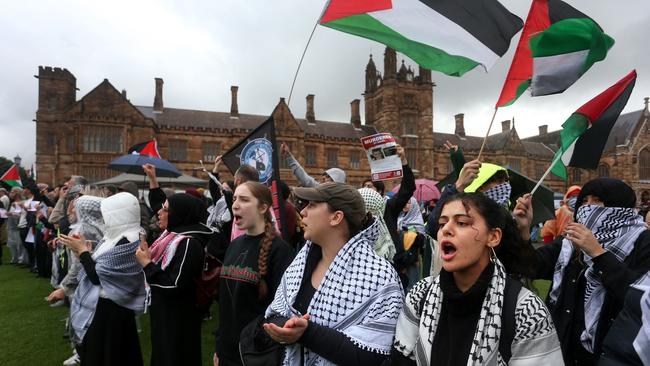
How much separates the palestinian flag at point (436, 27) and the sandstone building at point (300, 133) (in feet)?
66.7

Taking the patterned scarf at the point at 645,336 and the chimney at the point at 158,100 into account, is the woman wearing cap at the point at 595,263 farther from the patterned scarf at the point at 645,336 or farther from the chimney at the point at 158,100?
the chimney at the point at 158,100

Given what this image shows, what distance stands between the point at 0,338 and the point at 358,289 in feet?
20.8

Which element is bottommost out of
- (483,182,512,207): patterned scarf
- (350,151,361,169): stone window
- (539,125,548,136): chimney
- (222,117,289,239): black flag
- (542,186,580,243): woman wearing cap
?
(542,186,580,243): woman wearing cap

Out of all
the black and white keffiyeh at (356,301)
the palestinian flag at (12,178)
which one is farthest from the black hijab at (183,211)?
the palestinian flag at (12,178)

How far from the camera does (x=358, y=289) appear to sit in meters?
2.01

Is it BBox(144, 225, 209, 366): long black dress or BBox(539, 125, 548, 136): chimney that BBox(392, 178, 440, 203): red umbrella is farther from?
BBox(539, 125, 548, 136): chimney

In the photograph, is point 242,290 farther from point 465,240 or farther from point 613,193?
point 613,193

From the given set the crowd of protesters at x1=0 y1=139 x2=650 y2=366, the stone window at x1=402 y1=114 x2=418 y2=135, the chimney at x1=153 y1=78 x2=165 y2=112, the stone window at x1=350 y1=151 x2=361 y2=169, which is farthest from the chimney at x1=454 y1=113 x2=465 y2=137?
the crowd of protesters at x1=0 y1=139 x2=650 y2=366

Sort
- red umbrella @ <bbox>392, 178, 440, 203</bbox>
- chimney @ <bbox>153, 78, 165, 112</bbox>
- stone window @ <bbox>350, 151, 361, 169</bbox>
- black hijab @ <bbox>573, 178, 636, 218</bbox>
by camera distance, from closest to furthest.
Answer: black hijab @ <bbox>573, 178, 636, 218</bbox>
red umbrella @ <bbox>392, 178, 440, 203</bbox>
chimney @ <bbox>153, 78, 165, 112</bbox>
stone window @ <bbox>350, 151, 361, 169</bbox>

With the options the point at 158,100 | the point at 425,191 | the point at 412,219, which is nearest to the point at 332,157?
the point at 158,100

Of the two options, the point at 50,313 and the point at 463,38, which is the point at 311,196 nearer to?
the point at 463,38

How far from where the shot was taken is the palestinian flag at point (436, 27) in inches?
129

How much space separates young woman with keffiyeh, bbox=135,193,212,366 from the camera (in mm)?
3119

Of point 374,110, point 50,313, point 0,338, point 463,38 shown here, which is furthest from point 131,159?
point 374,110
